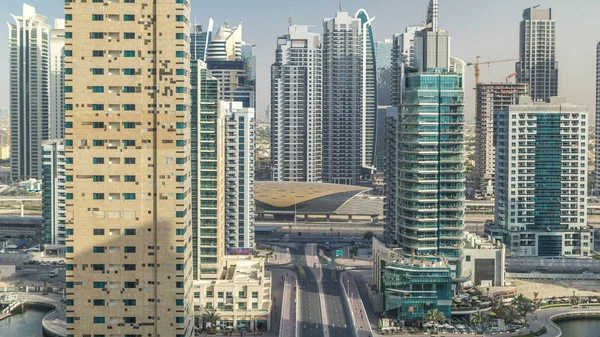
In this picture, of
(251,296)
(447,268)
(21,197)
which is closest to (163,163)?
(251,296)

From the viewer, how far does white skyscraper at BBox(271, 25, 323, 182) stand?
125 meters

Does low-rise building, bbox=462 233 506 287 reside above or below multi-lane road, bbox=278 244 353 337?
above

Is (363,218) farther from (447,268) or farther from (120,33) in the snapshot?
(120,33)

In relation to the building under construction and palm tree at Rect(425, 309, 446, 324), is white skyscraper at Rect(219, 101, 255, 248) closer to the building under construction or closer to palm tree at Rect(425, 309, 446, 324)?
palm tree at Rect(425, 309, 446, 324)

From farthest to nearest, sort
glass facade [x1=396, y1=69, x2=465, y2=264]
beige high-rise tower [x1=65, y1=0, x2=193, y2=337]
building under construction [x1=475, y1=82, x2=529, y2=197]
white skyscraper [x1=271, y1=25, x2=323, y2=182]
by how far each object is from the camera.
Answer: building under construction [x1=475, y1=82, x2=529, y2=197] < white skyscraper [x1=271, y1=25, x2=323, y2=182] < glass facade [x1=396, y1=69, x2=465, y2=264] < beige high-rise tower [x1=65, y1=0, x2=193, y2=337]

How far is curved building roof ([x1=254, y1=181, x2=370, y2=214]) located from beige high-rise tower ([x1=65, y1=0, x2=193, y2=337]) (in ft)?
225

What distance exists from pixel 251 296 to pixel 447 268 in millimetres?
13073

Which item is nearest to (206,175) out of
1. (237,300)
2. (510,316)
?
(237,300)

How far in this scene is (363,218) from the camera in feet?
364

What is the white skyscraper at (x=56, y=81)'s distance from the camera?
139 m

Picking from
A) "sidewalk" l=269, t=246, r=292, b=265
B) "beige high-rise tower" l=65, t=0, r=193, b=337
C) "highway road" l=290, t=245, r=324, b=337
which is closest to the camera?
"beige high-rise tower" l=65, t=0, r=193, b=337

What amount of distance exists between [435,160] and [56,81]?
91.5 meters

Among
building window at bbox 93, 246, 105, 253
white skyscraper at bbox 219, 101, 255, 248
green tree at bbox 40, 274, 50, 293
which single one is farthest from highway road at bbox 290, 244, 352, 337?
→ building window at bbox 93, 246, 105, 253

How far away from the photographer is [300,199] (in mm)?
106500
